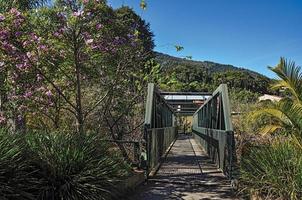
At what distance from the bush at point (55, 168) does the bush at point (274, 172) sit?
2.58m

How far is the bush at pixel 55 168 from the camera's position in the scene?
21.1 feet

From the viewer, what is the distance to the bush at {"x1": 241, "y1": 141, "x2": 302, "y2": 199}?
7645 millimetres

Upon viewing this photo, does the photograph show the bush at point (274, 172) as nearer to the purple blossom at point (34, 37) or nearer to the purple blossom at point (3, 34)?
the purple blossom at point (34, 37)

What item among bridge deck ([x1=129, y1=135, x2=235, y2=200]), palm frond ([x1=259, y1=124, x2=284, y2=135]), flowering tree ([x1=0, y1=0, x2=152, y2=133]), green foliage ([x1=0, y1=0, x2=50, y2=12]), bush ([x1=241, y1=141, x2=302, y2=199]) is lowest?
bridge deck ([x1=129, y1=135, x2=235, y2=200])

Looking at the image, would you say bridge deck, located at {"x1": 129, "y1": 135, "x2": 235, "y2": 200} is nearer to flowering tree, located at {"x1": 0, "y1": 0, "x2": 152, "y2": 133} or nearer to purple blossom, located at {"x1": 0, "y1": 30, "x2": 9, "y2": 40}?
flowering tree, located at {"x1": 0, "y1": 0, "x2": 152, "y2": 133}

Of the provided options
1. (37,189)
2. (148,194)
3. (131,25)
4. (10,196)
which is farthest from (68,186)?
(131,25)

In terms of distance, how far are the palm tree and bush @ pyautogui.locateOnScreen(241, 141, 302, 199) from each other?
5.22 ft

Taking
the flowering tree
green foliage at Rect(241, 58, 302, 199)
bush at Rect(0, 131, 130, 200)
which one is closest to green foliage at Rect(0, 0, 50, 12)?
the flowering tree

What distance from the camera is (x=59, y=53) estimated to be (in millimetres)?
10859

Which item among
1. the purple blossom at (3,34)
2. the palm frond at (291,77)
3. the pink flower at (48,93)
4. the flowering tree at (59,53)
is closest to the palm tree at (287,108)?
the palm frond at (291,77)

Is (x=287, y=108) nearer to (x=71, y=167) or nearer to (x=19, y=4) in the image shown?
(x=71, y=167)

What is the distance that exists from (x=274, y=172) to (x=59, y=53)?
221 inches

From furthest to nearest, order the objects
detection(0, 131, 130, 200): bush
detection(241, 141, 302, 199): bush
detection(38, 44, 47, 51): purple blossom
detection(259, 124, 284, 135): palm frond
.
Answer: detection(259, 124, 284, 135): palm frond → detection(38, 44, 47, 51): purple blossom → detection(241, 141, 302, 199): bush → detection(0, 131, 130, 200): bush

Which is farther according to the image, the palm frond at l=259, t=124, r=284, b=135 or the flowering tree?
the palm frond at l=259, t=124, r=284, b=135
